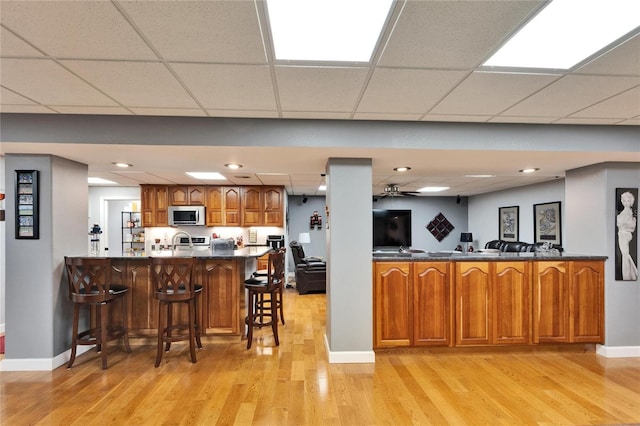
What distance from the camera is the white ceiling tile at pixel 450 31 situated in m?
1.41

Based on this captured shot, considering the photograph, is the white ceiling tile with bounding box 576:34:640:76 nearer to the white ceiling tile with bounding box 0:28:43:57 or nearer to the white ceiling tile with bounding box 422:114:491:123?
the white ceiling tile with bounding box 422:114:491:123

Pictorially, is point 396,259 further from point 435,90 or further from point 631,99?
point 631,99

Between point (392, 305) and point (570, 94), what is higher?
point (570, 94)

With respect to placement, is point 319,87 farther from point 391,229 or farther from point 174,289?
point 391,229

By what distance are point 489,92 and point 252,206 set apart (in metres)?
5.36

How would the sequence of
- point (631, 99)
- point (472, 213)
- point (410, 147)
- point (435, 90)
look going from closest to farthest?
1. point (435, 90)
2. point (631, 99)
3. point (410, 147)
4. point (472, 213)

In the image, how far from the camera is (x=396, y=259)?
11.3 ft

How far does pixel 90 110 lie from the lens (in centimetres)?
262

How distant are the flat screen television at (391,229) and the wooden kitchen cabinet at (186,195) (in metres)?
4.74

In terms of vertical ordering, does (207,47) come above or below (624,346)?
above

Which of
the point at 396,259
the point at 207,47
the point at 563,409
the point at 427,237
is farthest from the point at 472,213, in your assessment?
the point at 207,47

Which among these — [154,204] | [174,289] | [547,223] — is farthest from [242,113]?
[547,223]

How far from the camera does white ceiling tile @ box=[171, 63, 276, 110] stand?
6.36ft

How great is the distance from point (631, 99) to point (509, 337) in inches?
97.5
